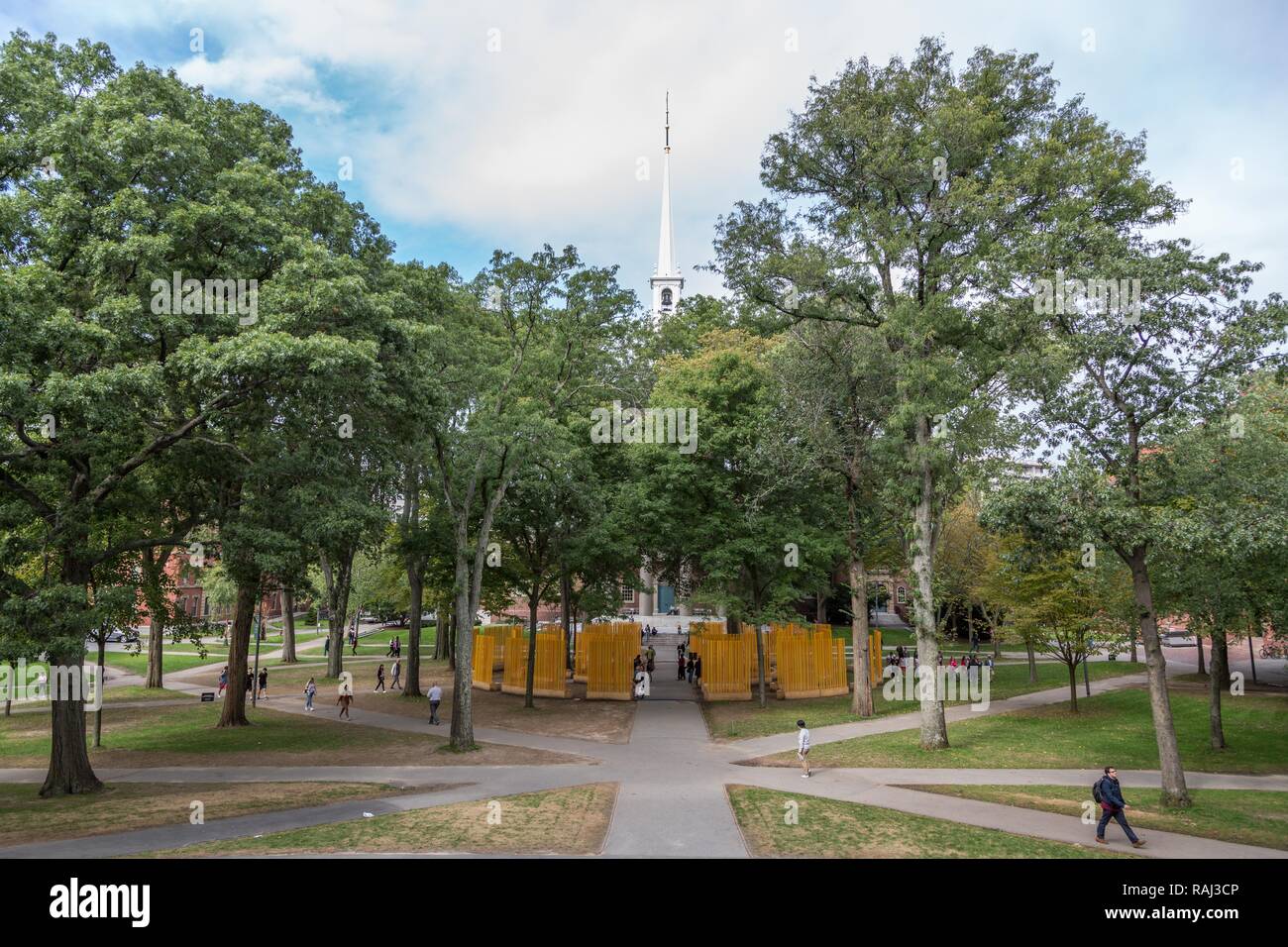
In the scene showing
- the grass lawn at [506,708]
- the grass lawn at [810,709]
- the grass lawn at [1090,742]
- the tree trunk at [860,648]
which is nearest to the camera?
the grass lawn at [1090,742]

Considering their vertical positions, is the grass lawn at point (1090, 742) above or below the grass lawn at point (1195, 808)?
below

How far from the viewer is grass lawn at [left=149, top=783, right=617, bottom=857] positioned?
1101 cm

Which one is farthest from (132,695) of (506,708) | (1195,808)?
(1195,808)

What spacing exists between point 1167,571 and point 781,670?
14840mm

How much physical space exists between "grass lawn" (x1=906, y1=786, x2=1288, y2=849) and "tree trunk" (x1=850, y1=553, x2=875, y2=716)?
9531 mm

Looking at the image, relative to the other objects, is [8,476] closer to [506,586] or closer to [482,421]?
[482,421]

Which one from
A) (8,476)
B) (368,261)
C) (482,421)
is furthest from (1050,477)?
(8,476)

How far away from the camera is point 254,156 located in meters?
18.6

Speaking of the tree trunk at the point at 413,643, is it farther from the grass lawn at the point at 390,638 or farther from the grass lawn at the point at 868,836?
the grass lawn at the point at 390,638

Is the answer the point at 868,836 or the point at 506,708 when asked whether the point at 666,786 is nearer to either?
the point at 868,836

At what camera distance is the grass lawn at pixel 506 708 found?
2280cm

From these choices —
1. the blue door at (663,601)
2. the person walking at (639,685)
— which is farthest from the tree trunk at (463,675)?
the blue door at (663,601)

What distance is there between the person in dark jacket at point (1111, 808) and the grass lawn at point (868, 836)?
0.63 meters

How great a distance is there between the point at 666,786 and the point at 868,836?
4798 mm
